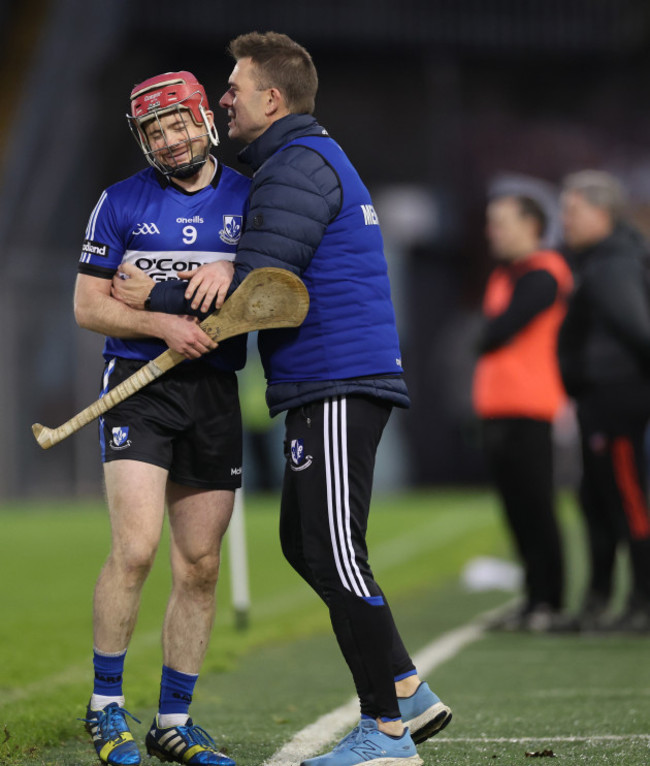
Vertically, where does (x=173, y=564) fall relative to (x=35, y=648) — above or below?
above

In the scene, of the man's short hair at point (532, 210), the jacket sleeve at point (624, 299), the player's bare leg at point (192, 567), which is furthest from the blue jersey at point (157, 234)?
the man's short hair at point (532, 210)

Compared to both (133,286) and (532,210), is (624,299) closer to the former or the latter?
(532,210)

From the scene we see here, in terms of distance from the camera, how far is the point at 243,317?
4480 mm

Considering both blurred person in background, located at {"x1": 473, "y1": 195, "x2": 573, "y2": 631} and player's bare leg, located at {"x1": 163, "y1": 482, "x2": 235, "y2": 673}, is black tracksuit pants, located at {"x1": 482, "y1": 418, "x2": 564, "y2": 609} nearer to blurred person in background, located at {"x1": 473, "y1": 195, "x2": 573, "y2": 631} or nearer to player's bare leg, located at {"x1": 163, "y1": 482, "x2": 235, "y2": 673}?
blurred person in background, located at {"x1": 473, "y1": 195, "x2": 573, "y2": 631}

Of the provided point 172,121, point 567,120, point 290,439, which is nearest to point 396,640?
point 290,439

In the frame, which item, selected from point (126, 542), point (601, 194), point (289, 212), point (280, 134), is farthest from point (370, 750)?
point (601, 194)

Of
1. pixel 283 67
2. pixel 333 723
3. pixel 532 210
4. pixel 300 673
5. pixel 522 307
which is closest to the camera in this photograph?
pixel 283 67

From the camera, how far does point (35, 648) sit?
8102 millimetres

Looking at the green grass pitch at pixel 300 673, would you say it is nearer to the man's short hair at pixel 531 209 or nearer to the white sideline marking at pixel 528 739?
the white sideline marking at pixel 528 739

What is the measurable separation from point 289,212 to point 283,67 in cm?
54

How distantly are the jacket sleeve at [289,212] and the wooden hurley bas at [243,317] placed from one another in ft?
0.15

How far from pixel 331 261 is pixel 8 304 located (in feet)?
71.5

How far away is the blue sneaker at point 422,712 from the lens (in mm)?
4641

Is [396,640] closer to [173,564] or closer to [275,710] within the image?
[173,564]
